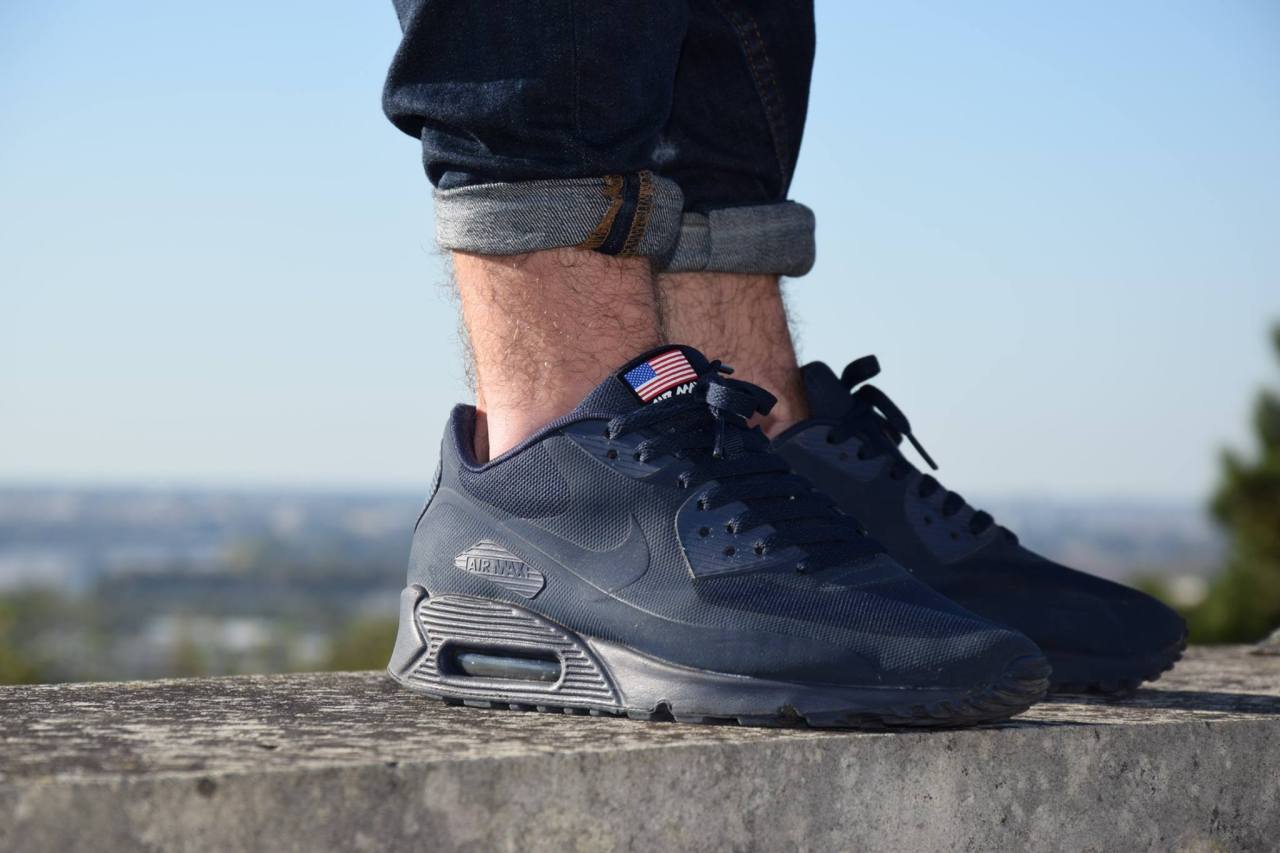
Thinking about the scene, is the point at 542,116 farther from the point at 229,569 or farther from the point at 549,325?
the point at 229,569

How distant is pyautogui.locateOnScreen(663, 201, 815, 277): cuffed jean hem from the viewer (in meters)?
2.14

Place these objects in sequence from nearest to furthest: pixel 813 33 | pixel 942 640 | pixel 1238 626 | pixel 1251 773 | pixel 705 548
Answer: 1. pixel 942 640
2. pixel 705 548
3. pixel 1251 773
4. pixel 813 33
5. pixel 1238 626

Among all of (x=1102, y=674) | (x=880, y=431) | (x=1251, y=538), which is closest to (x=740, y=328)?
(x=880, y=431)

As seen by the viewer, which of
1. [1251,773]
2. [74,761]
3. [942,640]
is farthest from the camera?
[1251,773]

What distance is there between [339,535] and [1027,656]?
5712 inches

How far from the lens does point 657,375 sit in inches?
70.0

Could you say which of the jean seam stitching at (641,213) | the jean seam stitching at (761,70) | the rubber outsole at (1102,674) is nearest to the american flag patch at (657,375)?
the jean seam stitching at (641,213)

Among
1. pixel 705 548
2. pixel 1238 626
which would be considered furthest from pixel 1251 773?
pixel 1238 626

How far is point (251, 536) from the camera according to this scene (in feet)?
466

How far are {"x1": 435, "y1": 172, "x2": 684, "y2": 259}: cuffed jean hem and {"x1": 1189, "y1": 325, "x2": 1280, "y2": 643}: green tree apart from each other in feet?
53.5

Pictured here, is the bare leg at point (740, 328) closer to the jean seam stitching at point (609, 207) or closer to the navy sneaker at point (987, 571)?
the navy sneaker at point (987, 571)

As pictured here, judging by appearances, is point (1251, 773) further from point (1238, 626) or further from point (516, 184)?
point (1238, 626)

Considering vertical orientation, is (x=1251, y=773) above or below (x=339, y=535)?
above

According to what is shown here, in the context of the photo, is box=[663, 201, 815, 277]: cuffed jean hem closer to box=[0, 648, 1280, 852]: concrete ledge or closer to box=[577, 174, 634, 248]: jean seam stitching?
box=[577, 174, 634, 248]: jean seam stitching
